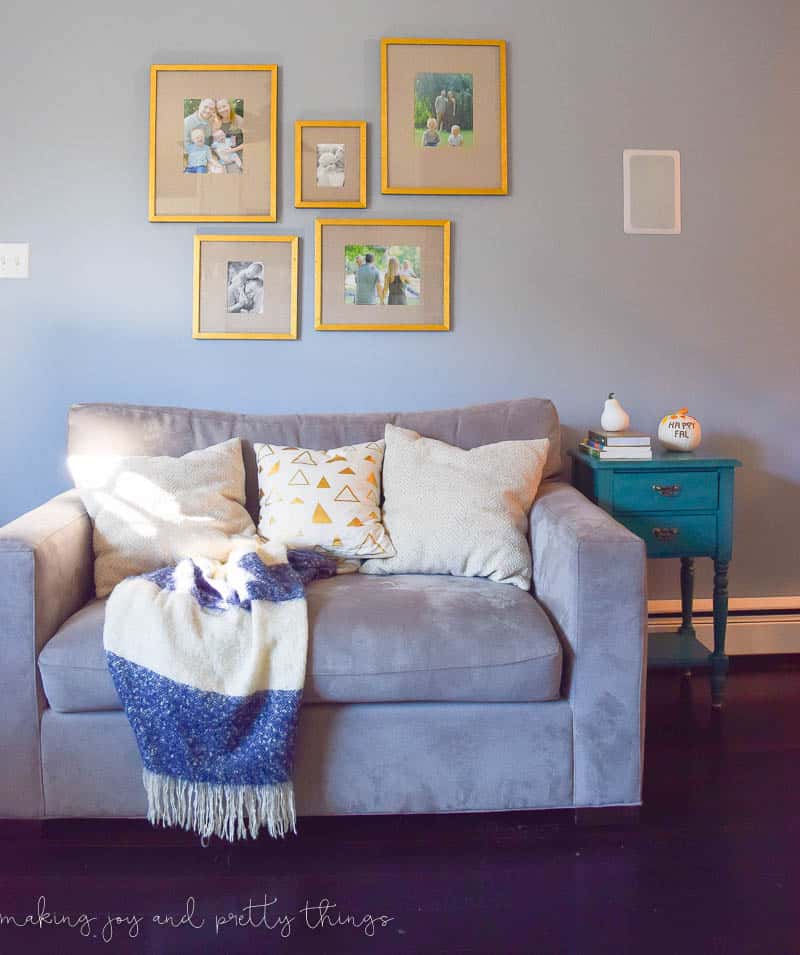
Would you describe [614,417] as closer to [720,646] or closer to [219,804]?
[720,646]

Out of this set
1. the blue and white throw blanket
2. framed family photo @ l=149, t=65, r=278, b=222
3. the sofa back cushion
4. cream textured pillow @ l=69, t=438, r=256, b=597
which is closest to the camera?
the blue and white throw blanket

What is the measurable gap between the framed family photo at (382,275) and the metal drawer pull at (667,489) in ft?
2.84

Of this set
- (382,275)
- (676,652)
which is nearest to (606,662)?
(676,652)

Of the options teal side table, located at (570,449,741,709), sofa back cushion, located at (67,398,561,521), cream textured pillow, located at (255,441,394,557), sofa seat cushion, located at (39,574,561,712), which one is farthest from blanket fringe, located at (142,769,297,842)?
teal side table, located at (570,449,741,709)

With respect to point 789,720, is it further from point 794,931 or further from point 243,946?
point 243,946

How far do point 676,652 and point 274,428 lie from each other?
55.5 inches

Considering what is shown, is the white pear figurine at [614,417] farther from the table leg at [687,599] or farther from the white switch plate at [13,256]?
the white switch plate at [13,256]

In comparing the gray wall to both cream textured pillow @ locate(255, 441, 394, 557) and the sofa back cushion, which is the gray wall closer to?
the sofa back cushion

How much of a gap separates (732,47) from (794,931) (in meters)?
2.61

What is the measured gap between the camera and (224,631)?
1883mm

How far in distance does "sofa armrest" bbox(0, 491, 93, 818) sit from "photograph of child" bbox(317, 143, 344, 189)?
152cm

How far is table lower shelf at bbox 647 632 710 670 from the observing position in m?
2.73

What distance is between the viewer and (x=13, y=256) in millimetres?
2881

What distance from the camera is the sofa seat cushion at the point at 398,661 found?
188 cm
